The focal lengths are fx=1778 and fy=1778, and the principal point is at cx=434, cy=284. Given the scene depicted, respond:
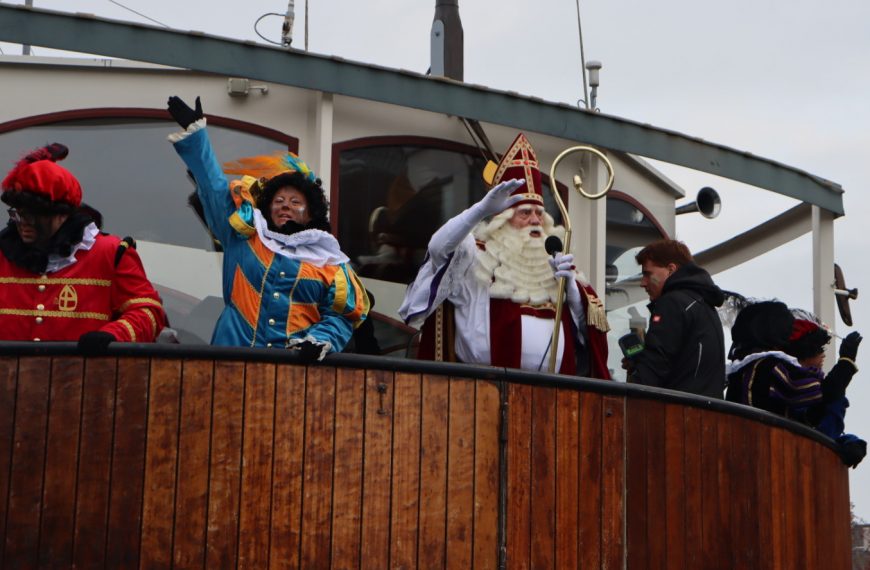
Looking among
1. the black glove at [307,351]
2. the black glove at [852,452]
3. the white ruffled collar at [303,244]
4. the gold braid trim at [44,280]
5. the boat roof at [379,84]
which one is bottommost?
the black glove at [852,452]

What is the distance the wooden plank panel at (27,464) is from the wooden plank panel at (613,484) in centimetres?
245

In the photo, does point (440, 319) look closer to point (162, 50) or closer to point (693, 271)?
point (693, 271)

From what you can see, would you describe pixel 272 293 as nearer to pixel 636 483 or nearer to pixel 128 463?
pixel 128 463

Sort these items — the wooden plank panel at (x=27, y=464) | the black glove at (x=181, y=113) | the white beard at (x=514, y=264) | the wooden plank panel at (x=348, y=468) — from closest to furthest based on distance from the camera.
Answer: the wooden plank panel at (x=27, y=464) → the wooden plank panel at (x=348, y=468) → the black glove at (x=181, y=113) → the white beard at (x=514, y=264)

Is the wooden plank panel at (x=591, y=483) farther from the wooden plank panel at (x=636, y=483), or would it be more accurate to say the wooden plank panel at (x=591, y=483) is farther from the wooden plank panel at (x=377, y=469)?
the wooden plank panel at (x=377, y=469)

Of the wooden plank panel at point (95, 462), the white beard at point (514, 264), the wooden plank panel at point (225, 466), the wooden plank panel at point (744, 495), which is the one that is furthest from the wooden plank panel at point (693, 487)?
the wooden plank panel at point (95, 462)

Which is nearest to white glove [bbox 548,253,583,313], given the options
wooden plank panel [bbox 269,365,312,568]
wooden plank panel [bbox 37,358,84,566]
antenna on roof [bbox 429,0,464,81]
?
wooden plank panel [bbox 269,365,312,568]

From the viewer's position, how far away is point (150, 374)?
7.05m

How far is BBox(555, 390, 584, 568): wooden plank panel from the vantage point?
7.64 m

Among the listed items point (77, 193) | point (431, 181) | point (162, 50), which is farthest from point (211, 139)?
point (77, 193)

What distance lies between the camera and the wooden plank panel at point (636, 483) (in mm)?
7895

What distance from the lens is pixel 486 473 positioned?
24.5 ft

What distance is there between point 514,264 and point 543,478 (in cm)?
133

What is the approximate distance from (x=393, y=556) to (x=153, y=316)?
4.69 ft
